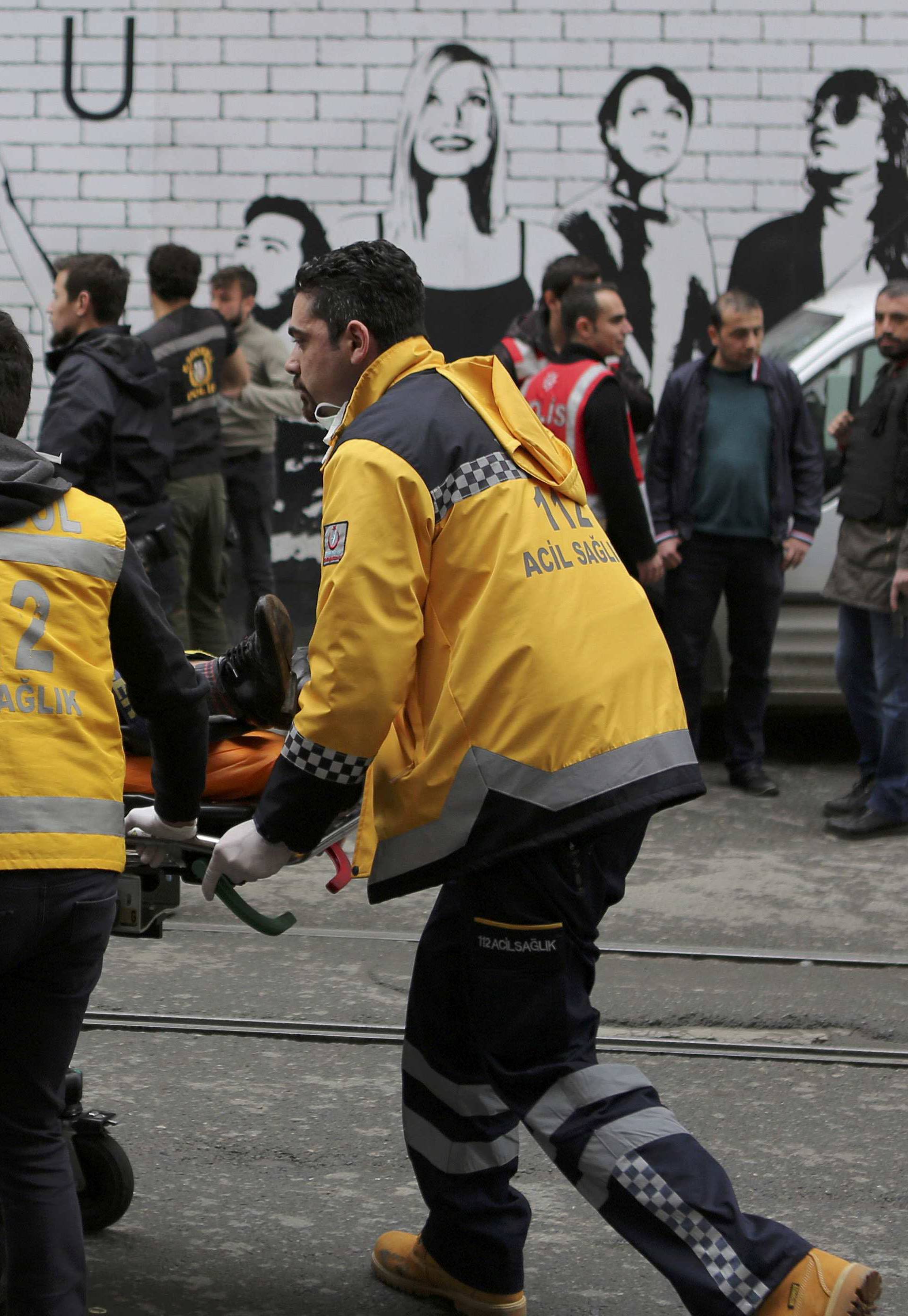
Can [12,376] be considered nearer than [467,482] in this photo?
Yes

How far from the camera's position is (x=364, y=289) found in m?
3.01

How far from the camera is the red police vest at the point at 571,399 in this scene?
684 centimetres

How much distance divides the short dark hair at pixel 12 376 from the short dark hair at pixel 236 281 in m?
6.53

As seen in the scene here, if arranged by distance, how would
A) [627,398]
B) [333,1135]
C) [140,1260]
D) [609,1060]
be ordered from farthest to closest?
1. [627,398]
2. [609,1060]
3. [333,1135]
4. [140,1260]

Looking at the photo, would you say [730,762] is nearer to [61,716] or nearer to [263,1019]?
[263,1019]

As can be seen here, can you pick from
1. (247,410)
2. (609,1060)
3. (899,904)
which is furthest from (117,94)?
(609,1060)

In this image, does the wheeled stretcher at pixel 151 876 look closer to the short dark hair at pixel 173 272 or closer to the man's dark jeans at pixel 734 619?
the man's dark jeans at pixel 734 619

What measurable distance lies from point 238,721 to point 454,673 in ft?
2.50

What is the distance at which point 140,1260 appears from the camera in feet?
11.0

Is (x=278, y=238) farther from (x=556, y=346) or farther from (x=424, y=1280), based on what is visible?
(x=424, y=1280)

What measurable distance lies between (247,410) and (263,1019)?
4750mm

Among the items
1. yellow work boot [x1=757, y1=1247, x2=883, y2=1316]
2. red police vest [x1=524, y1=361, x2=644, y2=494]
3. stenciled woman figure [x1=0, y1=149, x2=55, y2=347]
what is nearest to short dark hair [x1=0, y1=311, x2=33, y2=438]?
yellow work boot [x1=757, y1=1247, x2=883, y2=1316]

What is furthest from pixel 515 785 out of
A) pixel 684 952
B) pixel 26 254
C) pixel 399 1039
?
pixel 26 254

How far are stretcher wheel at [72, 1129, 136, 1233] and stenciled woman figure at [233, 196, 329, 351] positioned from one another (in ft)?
25.8
